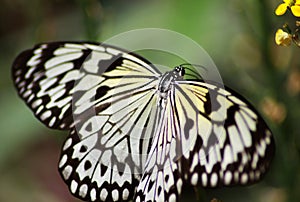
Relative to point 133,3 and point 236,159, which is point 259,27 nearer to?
point 236,159

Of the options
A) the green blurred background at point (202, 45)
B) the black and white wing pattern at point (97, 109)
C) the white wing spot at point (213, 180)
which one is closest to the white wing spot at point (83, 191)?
the black and white wing pattern at point (97, 109)

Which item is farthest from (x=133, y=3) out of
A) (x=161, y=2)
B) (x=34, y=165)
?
(x=34, y=165)

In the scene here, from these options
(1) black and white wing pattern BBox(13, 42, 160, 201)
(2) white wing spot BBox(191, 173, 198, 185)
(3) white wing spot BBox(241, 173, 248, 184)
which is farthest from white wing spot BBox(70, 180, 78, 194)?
(3) white wing spot BBox(241, 173, 248, 184)

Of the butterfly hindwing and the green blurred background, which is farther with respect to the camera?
the green blurred background

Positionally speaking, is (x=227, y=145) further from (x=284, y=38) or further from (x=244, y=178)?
(x=284, y=38)

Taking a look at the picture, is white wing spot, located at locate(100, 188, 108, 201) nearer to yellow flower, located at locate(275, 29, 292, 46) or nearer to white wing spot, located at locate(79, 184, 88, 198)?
white wing spot, located at locate(79, 184, 88, 198)
